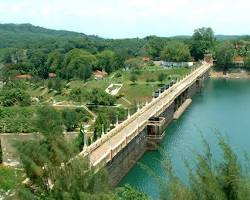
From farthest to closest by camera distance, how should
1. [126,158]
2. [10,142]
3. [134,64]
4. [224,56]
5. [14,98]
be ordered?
[224,56] → [134,64] → [14,98] → [10,142] → [126,158]

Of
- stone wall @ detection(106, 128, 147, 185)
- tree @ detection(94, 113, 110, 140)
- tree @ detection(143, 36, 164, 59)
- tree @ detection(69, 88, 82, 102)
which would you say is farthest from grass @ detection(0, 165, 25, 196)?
tree @ detection(143, 36, 164, 59)

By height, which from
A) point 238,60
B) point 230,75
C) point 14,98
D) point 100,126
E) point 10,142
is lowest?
point 230,75

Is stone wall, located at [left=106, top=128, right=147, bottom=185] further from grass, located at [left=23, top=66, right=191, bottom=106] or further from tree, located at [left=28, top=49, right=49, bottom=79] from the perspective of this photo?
tree, located at [left=28, top=49, right=49, bottom=79]

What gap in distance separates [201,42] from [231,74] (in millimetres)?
12185

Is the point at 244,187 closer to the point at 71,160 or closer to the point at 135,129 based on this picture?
the point at 71,160

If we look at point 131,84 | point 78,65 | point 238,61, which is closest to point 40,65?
point 78,65

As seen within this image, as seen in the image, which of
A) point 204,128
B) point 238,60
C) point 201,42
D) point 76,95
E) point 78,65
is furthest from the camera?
point 201,42

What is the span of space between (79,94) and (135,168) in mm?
21414

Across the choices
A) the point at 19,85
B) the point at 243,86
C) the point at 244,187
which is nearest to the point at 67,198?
the point at 244,187

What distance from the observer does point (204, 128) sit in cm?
4450

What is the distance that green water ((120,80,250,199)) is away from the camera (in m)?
29.7

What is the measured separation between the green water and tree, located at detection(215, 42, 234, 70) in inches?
390

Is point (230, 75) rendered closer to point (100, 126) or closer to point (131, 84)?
point (131, 84)

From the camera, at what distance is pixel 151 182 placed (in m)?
28.7
